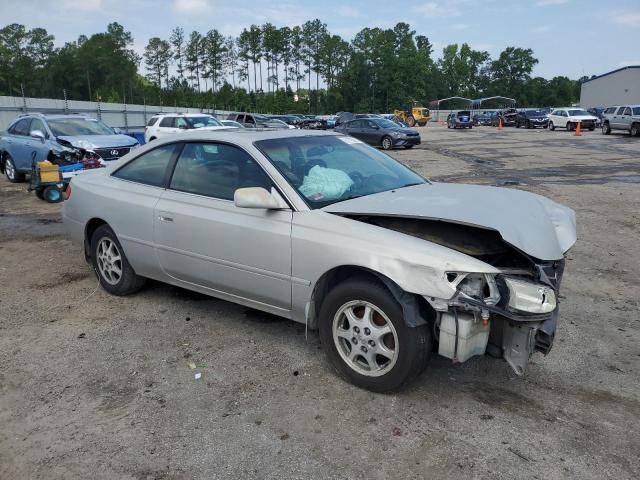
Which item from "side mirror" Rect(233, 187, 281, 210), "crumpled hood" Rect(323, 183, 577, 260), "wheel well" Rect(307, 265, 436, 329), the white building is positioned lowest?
"wheel well" Rect(307, 265, 436, 329)

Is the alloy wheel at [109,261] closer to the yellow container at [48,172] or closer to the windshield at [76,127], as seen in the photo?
the yellow container at [48,172]

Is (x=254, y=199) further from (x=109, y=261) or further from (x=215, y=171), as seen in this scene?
(x=109, y=261)

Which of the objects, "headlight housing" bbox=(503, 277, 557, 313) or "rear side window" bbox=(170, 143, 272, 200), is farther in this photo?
"rear side window" bbox=(170, 143, 272, 200)

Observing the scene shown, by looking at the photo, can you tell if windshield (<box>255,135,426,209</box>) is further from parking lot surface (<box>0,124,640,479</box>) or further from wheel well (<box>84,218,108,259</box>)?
wheel well (<box>84,218,108,259</box>)

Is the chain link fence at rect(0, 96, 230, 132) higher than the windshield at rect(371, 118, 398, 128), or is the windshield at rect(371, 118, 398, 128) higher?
the chain link fence at rect(0, 96, 230, 132)

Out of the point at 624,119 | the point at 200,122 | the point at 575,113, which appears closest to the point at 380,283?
the point at 200,122

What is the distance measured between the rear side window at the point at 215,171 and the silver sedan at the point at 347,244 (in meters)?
Result: 0.01

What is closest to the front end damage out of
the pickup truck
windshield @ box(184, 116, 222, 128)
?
windshield @ box(184, 116, 222, 128)

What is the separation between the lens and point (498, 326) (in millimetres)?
3057

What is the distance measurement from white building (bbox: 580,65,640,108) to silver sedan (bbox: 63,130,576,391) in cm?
7430

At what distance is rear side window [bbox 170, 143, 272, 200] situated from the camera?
391 cm

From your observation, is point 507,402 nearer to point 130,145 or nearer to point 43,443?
point 43,443

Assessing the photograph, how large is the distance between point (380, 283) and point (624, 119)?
3270 cm

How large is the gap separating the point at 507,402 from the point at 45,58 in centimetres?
10046
